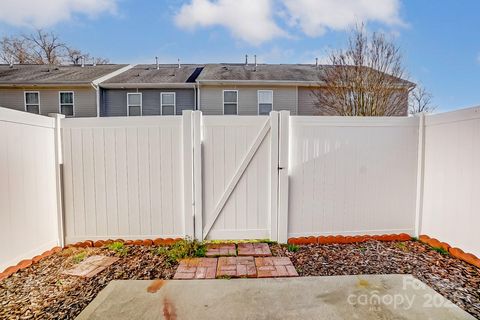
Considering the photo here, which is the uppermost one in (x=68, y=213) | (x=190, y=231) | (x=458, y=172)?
(x=458, y=172)

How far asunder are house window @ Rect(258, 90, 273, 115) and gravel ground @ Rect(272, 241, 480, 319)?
7.73m

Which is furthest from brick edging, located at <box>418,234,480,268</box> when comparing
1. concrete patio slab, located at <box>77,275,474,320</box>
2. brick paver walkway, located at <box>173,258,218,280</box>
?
brick paver walkway, located at <box>173,258,218,280</box>

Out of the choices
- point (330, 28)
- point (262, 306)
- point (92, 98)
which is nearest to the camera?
point (262, 306)

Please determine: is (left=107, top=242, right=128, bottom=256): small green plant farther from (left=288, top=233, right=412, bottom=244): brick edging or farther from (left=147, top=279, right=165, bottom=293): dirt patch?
(left=288, top=233, right=412, bottom=244): brick edging

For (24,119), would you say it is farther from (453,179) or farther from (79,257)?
(453,179)

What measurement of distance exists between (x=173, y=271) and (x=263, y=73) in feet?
33.0

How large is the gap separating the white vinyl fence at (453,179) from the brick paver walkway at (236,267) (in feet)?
8.34

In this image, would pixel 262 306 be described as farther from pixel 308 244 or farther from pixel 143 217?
pixel 143 217

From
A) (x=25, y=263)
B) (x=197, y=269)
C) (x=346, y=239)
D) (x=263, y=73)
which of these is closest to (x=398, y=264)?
(x=346, y=239)

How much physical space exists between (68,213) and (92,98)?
28.2ft

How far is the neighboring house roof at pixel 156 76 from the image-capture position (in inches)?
407

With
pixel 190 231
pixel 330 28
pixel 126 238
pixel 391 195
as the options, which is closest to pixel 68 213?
pixel 126 238

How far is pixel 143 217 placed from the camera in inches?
134

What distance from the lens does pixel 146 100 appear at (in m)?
10.5
